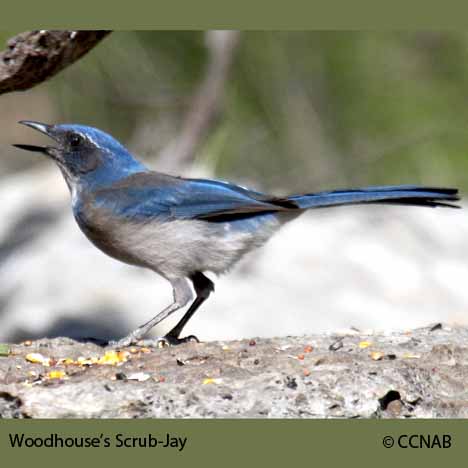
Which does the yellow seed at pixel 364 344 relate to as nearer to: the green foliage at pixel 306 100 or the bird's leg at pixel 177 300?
the bird's leg at pixel 177 300

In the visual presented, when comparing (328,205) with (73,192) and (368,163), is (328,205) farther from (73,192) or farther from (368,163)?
(368,163)

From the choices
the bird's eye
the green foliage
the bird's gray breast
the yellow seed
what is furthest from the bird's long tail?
the green foliage

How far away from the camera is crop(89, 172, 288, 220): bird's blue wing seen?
652 centimetres

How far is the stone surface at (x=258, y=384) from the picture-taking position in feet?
15.5

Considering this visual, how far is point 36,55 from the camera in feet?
19.2

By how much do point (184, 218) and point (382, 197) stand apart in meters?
1.19

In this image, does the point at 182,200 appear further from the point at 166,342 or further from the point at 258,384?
the point at 258,384

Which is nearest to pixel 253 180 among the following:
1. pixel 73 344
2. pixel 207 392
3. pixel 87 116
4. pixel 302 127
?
pixel 302 127

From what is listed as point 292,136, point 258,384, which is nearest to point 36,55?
point 258,384

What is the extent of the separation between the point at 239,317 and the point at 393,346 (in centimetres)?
234

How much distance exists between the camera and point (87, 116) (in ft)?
37.1

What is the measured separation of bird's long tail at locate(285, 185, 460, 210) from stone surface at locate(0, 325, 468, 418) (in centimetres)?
94

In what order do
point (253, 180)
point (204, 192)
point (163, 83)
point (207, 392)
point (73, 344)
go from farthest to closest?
point (163, 83) → point (253, 180) → point (204, 192) → point (73, 344) → point (207, 392)

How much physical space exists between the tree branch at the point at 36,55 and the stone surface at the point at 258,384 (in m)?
1.51
